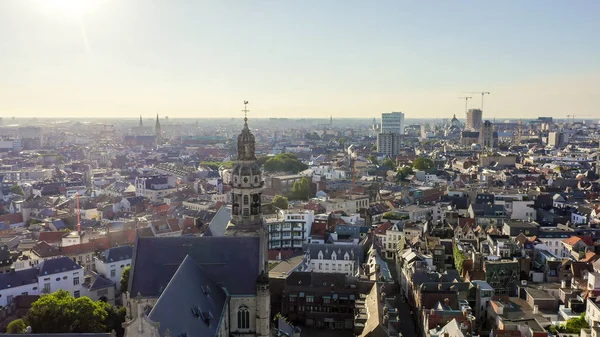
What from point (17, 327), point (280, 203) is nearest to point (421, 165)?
point (280, 203)

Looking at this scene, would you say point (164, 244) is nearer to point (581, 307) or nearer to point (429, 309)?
point (429, 309)

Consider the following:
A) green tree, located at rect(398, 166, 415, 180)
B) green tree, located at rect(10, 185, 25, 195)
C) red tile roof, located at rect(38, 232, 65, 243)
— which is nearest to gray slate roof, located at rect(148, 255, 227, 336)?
red tile roof, located at rect(38, 232, 65, 243)

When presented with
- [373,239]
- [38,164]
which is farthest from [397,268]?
[38,164]

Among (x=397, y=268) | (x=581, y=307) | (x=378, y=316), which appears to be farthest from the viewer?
(x=397, y=268)

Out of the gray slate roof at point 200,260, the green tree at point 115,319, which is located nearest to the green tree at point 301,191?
the green tree at point 115,319

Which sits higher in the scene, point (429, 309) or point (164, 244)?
point (164, 244)

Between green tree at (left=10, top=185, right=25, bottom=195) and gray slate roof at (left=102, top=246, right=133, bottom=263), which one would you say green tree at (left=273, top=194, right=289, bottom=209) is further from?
green tree at (left=10, top=185, right=25, bottom=195)

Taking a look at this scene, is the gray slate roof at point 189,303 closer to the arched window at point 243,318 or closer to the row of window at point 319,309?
the arched window at point 243,318
